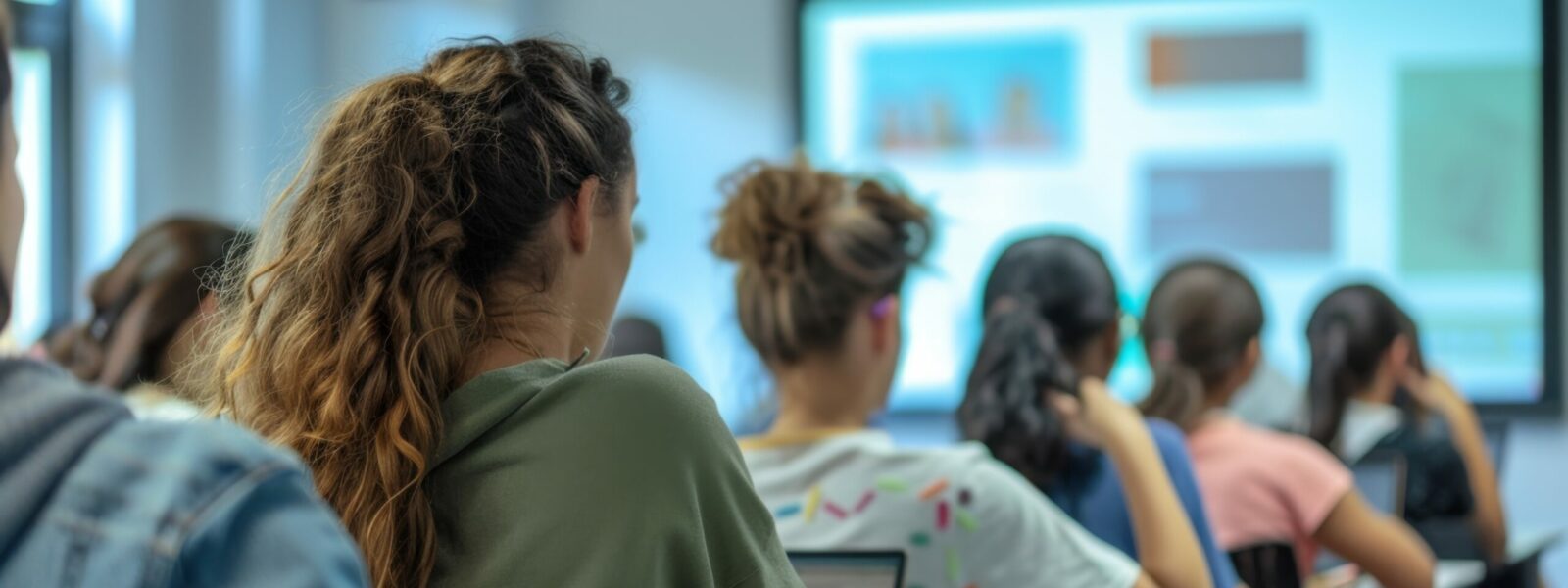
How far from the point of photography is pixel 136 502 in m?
0.55

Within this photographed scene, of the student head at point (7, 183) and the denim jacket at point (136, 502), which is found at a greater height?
the student head at point (7, 183)

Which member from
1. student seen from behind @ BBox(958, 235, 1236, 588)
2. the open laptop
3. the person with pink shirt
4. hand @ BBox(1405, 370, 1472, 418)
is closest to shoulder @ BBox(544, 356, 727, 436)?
the open laptop

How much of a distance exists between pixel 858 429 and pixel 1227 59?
11.8 feet

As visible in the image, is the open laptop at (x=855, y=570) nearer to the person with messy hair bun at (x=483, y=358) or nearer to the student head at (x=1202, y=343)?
the person with messy hair bun at (x=483, y=358)

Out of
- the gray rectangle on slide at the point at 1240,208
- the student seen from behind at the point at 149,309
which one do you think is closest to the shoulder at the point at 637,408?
the student seen from behind at the point at 149,309

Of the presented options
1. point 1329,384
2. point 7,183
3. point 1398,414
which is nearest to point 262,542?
point 7,183

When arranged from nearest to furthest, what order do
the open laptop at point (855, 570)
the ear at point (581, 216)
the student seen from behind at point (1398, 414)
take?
the ear at point (581, 216) → the open laptop at point (855, 570) → the student seen from behind at point (1398, 414)

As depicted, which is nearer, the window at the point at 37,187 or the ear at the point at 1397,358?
the ear at the point at 1397,358

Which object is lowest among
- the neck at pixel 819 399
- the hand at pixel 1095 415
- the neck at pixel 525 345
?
the hand at pixel 1095 415

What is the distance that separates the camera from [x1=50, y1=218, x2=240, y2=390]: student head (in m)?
2.17

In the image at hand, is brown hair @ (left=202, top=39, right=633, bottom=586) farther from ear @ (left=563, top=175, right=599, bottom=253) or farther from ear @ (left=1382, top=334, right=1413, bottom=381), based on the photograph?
ear @ (left=1382, top=334, right=1413, bottom=381)

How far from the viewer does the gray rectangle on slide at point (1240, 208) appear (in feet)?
15.6

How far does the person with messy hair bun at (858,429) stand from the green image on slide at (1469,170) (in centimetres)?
325

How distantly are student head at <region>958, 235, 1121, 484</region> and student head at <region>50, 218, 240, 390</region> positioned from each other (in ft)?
3.64
